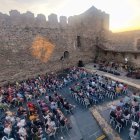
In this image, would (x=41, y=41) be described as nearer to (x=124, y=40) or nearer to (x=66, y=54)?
(x=66, y=54)

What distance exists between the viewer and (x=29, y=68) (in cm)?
2072

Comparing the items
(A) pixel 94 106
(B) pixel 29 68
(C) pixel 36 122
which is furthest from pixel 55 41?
(C) pixel 36 122

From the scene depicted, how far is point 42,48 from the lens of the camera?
21609 mm

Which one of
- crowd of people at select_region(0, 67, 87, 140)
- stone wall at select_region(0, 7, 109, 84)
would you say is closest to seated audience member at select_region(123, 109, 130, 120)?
crowd of people at select_region(0, 67, 87, 140)

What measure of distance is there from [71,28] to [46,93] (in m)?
11.2

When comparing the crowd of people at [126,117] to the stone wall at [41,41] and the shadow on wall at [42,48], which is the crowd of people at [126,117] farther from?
the shadow on wall at [42,48]

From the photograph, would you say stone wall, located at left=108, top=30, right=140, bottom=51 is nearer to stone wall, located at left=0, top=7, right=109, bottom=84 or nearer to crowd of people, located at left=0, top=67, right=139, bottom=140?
stone wall, located at left=0, top=7, right=109, bottom=84

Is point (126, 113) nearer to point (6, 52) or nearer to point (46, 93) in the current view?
point (46, 93)

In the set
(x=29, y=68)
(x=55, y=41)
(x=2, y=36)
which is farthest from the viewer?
(x=55, y=41)

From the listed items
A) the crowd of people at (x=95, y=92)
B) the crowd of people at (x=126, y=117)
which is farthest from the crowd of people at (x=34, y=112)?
the crowd of people at (x=126, y=117)

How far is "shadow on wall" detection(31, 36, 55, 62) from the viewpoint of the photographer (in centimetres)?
2102

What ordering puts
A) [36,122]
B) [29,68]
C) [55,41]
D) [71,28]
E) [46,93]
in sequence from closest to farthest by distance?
[36,122]
[46,93]
[29,68]
[55,41]
[71,28]

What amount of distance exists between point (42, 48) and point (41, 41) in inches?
31.9

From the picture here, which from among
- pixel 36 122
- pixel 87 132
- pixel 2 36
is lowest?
pixel 87 132
